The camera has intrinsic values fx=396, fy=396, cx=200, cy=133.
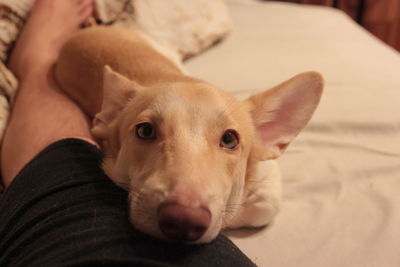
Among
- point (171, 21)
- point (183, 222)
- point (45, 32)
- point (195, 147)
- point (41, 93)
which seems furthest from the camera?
point (171, 21)

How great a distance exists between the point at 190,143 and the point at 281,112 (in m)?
0.48

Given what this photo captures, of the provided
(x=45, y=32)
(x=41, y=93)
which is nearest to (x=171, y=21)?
(x=45, y=32)

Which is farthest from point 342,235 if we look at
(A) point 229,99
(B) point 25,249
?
(B) point 25,249

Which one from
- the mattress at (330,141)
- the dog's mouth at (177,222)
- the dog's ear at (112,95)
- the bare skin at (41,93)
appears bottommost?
the mattress at (330,141)

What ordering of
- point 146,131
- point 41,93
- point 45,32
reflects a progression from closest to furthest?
point 146,131 → point 41,93 → point 45,32

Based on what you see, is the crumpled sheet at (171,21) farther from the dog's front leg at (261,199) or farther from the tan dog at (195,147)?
the dog's front leg at (261,199)

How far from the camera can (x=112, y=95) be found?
142 cm

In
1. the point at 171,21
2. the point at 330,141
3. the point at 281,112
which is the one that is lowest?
the point at 330,141

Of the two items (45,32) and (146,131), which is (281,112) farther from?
(45,32)

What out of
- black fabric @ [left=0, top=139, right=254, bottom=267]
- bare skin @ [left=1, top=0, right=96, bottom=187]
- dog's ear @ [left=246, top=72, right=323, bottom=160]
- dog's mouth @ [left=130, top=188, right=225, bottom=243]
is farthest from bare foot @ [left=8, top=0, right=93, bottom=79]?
dog's mouth @ [left=130, top=188, right=225, bottom=243]

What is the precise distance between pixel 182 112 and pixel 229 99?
0.24 m

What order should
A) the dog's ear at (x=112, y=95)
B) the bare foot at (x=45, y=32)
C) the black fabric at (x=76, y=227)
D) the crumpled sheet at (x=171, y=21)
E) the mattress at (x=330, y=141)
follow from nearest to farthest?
the black fabric at (x=76, y=227) → the mattress at (x=330, y=141) → the dog's ear at (x=112, y=95) → the bare foot at (x=45, y=32) → the crumpled sheet at (x=171, y=21)

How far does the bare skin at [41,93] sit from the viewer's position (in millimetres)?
1489

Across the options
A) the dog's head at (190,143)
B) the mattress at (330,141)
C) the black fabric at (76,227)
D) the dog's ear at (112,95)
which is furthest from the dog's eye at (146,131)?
the mattress at (330,141)
